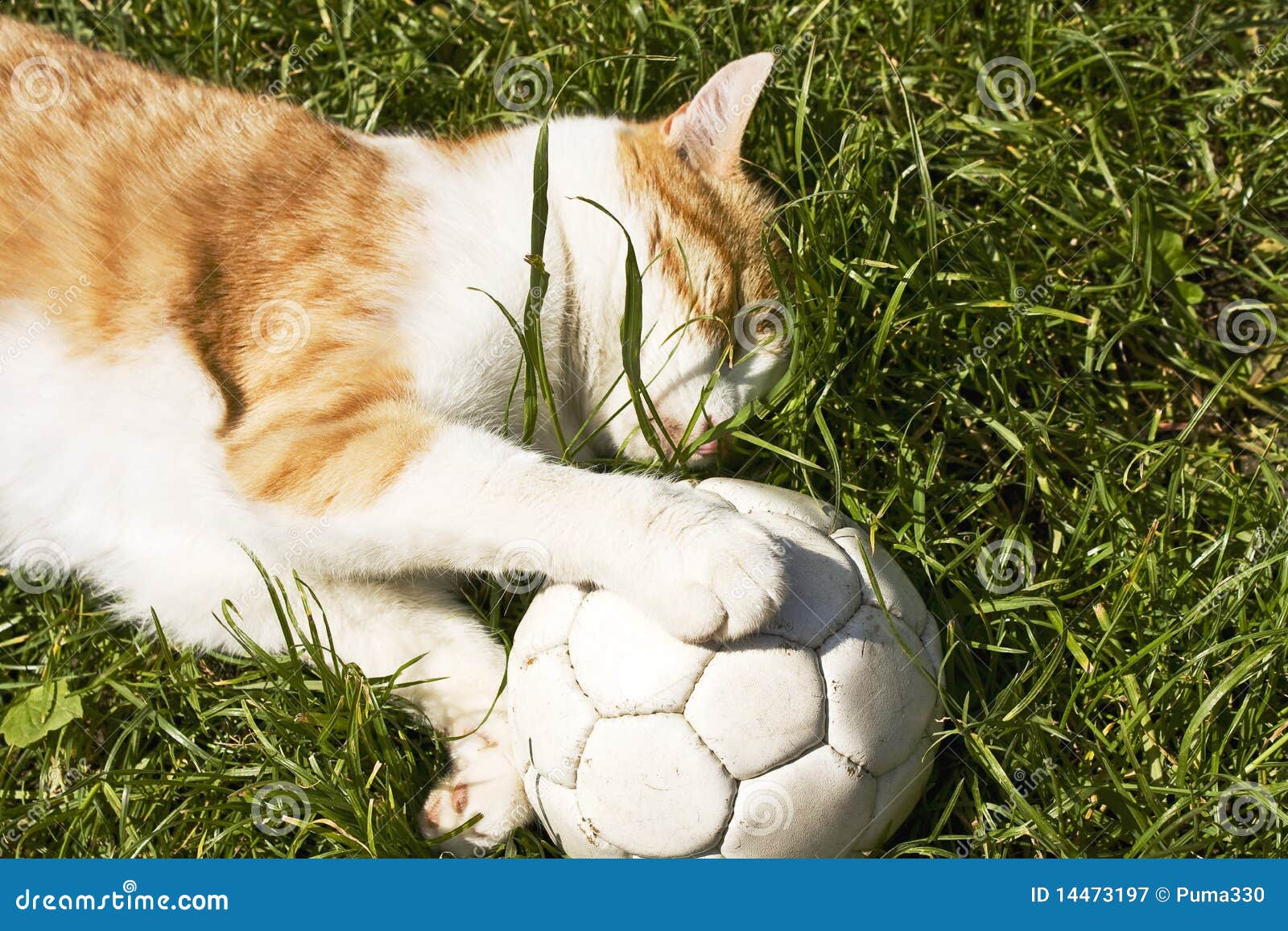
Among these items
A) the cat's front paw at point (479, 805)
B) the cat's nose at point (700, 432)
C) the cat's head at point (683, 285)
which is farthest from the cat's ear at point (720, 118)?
the cat's front paw at point (479, 805)

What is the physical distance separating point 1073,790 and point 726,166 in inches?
70.2

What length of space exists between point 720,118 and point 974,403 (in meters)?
1.09

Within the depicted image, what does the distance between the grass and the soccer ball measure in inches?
10.4

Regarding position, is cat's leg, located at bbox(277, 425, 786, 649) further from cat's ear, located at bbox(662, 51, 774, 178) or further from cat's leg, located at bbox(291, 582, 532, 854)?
cat's ear, located at bbox(662, 51, 774, 178)

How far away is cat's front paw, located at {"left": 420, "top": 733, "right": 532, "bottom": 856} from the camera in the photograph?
2457mm

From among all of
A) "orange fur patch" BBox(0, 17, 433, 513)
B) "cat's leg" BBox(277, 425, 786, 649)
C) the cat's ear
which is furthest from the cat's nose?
the cat's ear

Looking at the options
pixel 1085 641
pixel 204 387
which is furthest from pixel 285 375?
pixel 1085 641

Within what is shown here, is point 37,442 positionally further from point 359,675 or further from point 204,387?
point 359,675

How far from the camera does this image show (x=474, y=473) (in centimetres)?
227

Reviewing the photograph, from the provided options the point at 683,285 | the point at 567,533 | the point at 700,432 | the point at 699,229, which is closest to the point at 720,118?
the point at 699,229

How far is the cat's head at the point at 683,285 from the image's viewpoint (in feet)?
8.79

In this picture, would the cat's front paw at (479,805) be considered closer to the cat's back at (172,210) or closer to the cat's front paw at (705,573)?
the cat's front paw at (705,573)

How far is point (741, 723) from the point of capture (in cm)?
195

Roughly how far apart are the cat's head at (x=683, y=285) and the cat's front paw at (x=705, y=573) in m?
0.48
